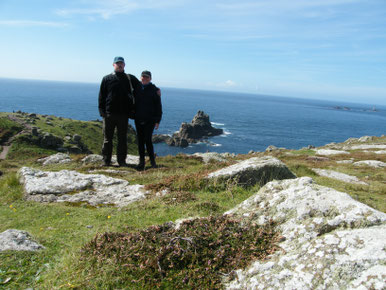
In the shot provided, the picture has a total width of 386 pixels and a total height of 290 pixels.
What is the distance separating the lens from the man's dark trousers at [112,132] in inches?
532

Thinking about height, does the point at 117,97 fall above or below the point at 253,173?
above

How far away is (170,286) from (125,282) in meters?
0.64

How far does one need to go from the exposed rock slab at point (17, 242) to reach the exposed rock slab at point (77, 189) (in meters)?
3.28

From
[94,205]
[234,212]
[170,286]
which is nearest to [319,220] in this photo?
[234,212]

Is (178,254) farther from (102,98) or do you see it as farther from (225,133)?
(225,133)

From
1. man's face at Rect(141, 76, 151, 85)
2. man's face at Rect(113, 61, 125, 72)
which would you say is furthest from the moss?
man's face at Rect(113, 61, 125, 72)

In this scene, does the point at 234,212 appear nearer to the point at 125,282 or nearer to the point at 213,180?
the point at 125,282

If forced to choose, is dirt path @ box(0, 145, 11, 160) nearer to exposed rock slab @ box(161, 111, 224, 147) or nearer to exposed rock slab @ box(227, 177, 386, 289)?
exposed rock slab @ box(161, 111, 224, 147)

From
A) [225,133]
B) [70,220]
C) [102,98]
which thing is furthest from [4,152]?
[225,133]

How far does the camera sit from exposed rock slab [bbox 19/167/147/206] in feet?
28.6

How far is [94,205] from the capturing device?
821 centimetres

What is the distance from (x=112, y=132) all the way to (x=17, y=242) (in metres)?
9.73

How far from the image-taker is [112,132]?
46.2 feet

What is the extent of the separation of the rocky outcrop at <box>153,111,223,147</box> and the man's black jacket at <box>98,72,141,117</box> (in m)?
89.0
